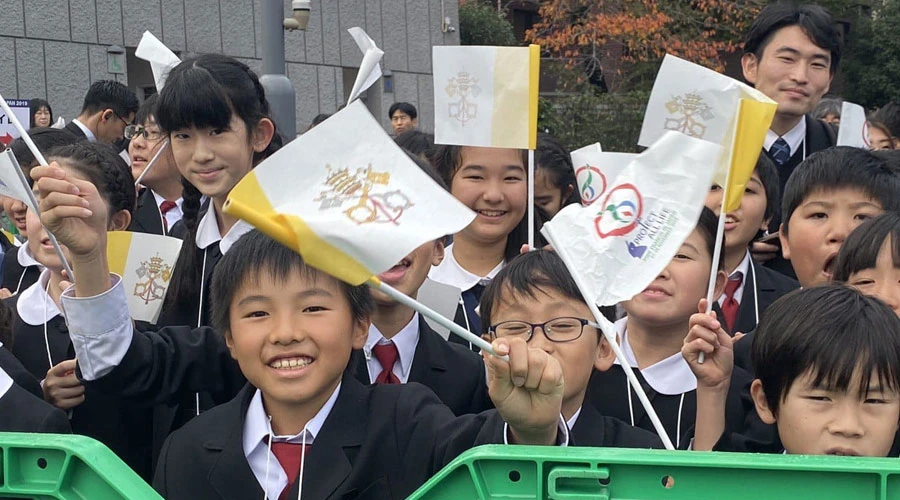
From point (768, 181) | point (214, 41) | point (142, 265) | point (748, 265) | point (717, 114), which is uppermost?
point (214, 41)

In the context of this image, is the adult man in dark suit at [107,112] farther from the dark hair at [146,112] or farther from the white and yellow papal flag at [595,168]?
the white and yellow papal flag at [595,168]

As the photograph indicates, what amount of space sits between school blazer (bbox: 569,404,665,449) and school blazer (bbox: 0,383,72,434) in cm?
105

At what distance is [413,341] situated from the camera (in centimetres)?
294

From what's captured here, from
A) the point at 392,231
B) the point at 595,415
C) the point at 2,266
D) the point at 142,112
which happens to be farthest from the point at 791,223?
the point at 142,112

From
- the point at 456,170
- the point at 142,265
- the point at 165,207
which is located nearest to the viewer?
the point at 142,265

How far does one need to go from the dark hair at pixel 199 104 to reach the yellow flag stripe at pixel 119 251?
0.22 meters

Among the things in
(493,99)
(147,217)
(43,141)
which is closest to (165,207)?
(147,217)

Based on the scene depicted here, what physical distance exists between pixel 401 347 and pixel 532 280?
449 mm

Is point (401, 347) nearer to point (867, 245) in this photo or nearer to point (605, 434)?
point (605, 434)

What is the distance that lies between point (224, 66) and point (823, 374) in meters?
1.94

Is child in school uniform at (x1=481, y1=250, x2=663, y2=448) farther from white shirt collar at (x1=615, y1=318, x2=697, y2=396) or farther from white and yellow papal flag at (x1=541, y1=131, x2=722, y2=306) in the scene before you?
white and yellow papal flag at (x1=541, y1=131, x2=722, y2=306)

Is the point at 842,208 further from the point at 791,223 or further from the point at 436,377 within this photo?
the point at 436,377

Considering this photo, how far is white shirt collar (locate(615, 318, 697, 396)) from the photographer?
2832mm

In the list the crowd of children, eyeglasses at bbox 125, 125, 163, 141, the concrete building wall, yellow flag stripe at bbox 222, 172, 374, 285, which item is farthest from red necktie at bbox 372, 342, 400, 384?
the concrete building wall
